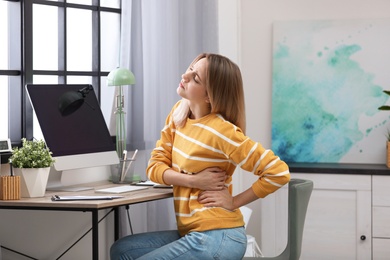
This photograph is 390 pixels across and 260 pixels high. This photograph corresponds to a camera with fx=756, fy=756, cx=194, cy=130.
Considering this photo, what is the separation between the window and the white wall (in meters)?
1.01

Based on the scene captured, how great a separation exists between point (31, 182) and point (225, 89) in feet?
2.92

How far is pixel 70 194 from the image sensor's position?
10.2ft

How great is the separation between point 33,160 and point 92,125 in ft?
1.42

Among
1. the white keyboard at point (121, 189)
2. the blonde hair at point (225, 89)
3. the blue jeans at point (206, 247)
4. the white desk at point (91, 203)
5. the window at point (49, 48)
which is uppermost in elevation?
the window at point (49, 48)

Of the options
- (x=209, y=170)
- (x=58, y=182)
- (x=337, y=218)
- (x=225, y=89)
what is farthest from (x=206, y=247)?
(x=337, y=218)

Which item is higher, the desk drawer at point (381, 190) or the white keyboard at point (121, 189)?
the white keyboard at point (121, 189)

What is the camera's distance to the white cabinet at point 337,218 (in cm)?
436

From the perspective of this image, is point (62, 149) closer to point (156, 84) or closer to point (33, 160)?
point (33, 160)

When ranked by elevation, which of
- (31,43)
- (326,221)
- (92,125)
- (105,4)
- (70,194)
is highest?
(105,4)

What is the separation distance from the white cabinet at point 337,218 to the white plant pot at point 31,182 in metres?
1.83

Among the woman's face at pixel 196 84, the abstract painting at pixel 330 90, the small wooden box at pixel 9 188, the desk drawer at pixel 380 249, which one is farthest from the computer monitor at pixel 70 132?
the desk drawer at pixel 380 249

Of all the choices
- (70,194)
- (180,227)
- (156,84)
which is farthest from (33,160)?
(156,84)

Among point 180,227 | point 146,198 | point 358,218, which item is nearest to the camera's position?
point 180,227

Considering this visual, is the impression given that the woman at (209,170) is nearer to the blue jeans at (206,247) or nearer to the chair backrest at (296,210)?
the blue jeans at (206,247)
